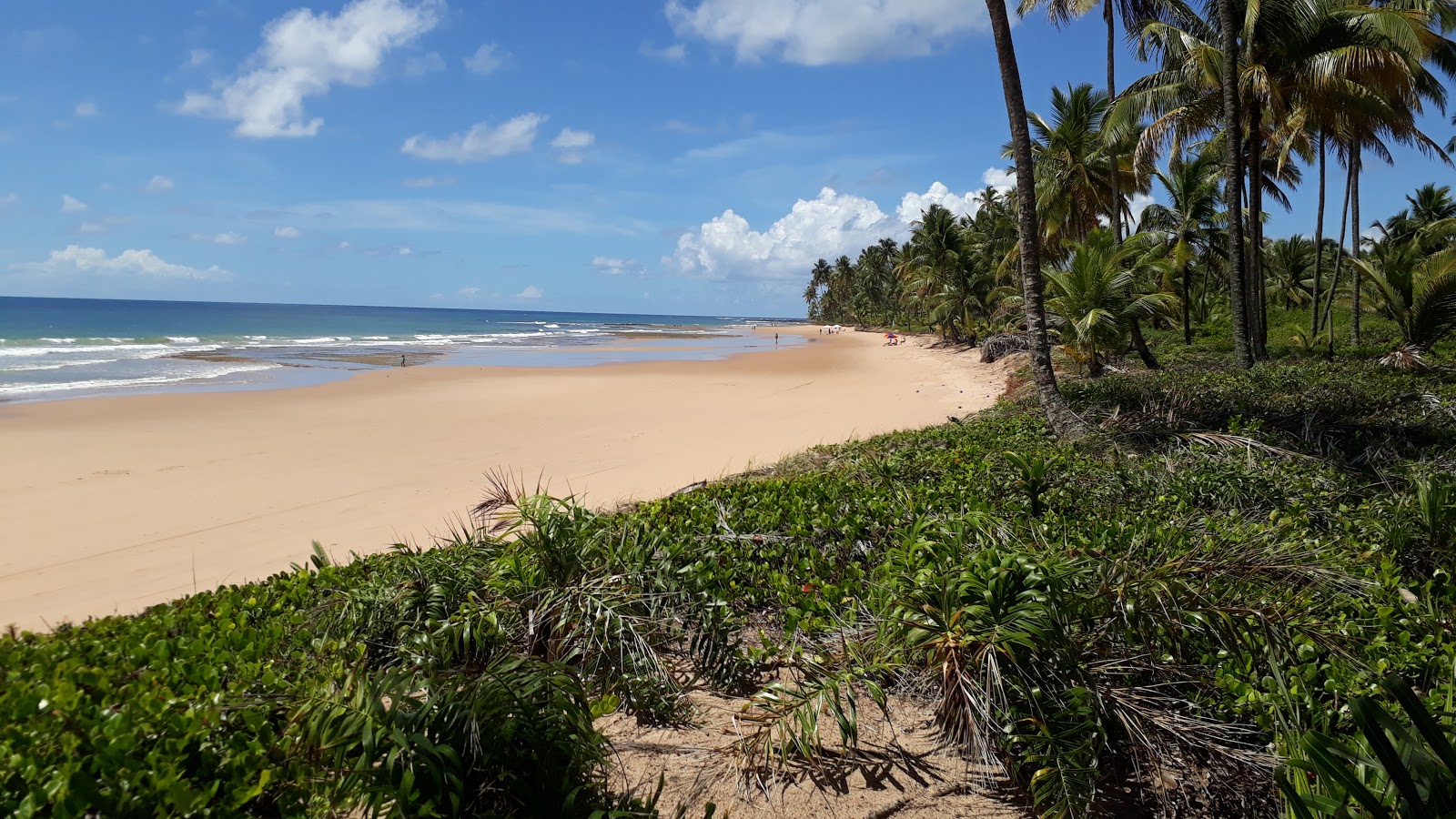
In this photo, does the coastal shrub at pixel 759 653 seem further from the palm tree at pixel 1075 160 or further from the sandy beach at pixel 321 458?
the palm tree at pixel 1075 160

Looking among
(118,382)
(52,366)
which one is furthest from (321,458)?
(52,366)

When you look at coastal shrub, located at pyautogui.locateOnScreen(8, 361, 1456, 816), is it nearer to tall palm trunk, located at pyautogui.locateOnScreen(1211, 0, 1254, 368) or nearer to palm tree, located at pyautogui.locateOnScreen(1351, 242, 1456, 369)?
palm tree, located at pyautogui.locateOnScreen(1351, 242, 1456, 369)

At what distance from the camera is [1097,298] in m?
13.1

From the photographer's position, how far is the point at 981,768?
2.59 m

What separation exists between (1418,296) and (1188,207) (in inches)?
482

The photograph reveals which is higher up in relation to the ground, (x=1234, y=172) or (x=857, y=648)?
(x=1234, y=172)

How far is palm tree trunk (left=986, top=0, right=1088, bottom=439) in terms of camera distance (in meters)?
8.05

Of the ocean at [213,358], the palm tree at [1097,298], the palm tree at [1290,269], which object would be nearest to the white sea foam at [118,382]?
the ocean at [213,358]

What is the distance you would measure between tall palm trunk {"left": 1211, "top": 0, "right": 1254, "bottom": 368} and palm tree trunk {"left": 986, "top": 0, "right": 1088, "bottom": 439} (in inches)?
230

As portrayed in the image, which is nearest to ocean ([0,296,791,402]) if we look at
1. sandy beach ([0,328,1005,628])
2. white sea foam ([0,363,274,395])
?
white sea foam ([0,363,274,395])

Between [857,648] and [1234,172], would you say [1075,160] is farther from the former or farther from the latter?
[857,648]

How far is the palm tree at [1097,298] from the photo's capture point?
1289 cm

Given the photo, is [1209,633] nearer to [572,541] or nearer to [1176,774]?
[1176,774]

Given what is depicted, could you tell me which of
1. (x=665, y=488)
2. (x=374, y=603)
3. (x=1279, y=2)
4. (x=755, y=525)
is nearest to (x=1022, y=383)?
(x=1279, y=2)
